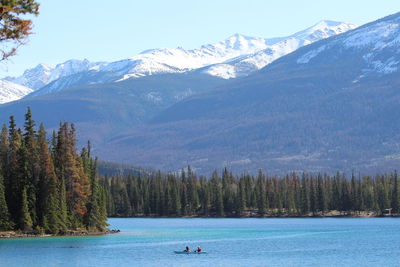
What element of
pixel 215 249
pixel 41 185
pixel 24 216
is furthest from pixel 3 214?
pixel 215 249

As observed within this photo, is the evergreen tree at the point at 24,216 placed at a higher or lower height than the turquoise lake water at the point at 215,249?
higher

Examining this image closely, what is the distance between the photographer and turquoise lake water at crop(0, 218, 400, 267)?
10412 cm

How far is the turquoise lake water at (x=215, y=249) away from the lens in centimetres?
10412

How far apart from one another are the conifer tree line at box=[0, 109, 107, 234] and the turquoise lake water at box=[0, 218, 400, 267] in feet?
11.3

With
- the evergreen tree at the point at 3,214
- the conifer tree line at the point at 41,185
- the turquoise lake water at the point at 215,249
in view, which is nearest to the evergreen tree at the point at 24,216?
the conifer tree line at the point at 41,185

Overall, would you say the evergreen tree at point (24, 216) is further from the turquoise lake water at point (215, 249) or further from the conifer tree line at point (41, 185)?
the turquoise lake water at point (215, 249)

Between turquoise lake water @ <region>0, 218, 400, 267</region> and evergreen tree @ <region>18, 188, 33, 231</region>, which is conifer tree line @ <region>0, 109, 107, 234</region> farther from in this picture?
turquoise lake water @ <region>0, 218, 400, 267</region>

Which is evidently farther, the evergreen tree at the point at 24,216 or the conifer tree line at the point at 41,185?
the conifer tree line at the point at 41,185

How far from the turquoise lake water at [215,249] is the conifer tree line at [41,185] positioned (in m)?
3.45

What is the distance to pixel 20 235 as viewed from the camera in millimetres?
128750

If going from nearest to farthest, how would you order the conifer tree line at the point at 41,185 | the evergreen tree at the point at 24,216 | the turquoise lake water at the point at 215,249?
the turquoise lake water at the point at 215,249, the evergreen tree at the point at 24,216, the conifer tree line at the point at 41,185

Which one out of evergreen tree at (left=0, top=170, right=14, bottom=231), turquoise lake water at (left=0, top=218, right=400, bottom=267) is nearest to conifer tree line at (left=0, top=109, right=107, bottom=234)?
evergreen tree at (left=0, top=170, right=14, bottom=231)

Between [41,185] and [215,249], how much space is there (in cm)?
2955

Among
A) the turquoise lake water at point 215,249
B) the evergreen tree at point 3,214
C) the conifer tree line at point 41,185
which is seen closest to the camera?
the turquoise lake water at point 215,249
